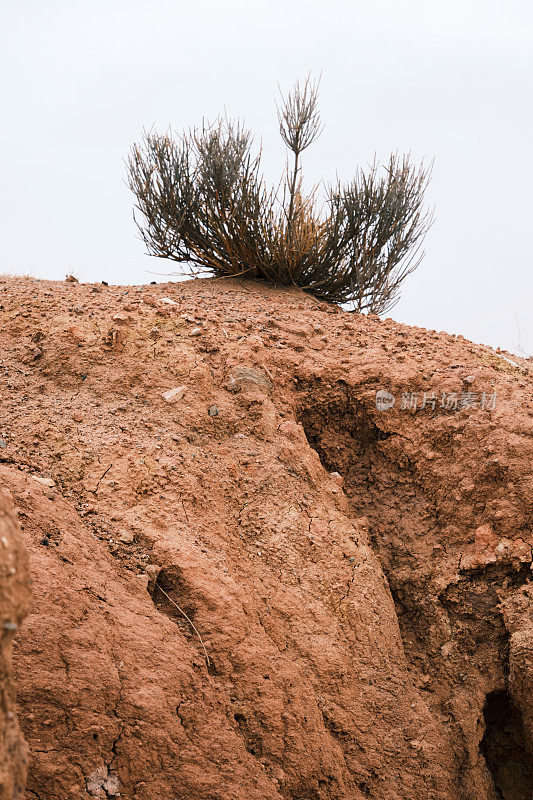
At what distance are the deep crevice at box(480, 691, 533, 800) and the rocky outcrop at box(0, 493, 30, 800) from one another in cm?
296

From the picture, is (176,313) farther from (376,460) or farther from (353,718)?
(353,718)

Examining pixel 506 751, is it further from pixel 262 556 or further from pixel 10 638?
pixel 10 638

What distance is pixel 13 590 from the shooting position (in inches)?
62.3

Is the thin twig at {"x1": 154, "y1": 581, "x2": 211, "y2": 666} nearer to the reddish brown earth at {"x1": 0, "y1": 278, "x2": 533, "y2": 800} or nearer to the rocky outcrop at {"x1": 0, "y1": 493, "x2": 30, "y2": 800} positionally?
the reddish brown earth at {"x1": 0, "y1": 278, "x2": 533, "y2": 800}

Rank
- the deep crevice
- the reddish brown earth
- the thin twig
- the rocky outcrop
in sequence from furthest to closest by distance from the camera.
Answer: the deep crevice < the thin twig < the reddish brown earth < the rocky outcrop

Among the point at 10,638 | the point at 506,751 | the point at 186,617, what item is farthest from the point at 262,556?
the point at 10,638

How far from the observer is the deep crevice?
12.4 ft

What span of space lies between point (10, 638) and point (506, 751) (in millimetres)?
3254

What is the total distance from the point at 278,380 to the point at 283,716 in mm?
1925

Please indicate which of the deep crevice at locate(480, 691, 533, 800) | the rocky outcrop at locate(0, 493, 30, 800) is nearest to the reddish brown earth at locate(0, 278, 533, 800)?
the deep crevice at locate(480, 691, 533, 800)

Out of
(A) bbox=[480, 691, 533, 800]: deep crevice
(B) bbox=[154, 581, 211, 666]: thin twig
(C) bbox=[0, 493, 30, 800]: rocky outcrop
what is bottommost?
(A) bbox=[480, 691, 533, 800]: deep crevice

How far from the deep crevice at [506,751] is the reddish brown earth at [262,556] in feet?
0.04

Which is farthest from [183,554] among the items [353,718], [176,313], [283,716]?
[176,313]

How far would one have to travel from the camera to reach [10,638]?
155cm
